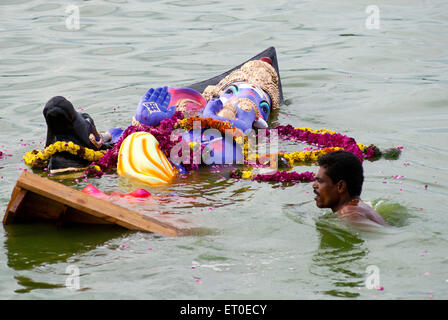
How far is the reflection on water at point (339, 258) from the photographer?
4633mm

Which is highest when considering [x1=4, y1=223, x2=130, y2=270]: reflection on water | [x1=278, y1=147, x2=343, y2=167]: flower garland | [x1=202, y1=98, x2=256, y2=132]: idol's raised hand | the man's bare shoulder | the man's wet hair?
[x1=202, y1=98, x2=256, y2=132]: idol's raised hand

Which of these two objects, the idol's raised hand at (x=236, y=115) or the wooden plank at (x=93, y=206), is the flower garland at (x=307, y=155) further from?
the wooden plank at (x=93, y=206)

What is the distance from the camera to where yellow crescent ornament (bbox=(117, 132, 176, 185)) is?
22.8 ft

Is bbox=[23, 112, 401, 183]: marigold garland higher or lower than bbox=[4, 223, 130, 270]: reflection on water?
higher

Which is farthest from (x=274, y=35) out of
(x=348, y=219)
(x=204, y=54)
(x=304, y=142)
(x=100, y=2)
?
(x=348, y=219)

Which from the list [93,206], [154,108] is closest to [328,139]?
[154,108]

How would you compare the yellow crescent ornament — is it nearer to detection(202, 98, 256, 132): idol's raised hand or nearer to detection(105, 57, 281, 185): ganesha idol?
detection(105, 57, 281, 185): ganesha idol

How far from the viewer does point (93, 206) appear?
17.6 feet

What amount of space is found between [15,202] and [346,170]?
8.98 ft

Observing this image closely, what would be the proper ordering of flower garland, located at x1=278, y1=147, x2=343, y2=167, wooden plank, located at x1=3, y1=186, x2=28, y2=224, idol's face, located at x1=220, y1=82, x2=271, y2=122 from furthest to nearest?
idol's face, located at x1=220, y1=82, x2=271, y2=122, flower garland, located at x1=278, y1=147, x2=343, y2=167, wooden plank, located at x1=3, y1=186, x2=28, y2=224

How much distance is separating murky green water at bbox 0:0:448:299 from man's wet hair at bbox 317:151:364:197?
382mm

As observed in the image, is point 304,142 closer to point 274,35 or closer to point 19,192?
point 19,192

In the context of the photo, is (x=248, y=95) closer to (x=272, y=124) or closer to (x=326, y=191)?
(x=272, y=124)

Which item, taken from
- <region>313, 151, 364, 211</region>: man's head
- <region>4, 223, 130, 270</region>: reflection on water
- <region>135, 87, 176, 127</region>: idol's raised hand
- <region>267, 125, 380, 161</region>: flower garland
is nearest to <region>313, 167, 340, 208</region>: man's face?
<region>313, 151, 364, 211</region>: man's head
